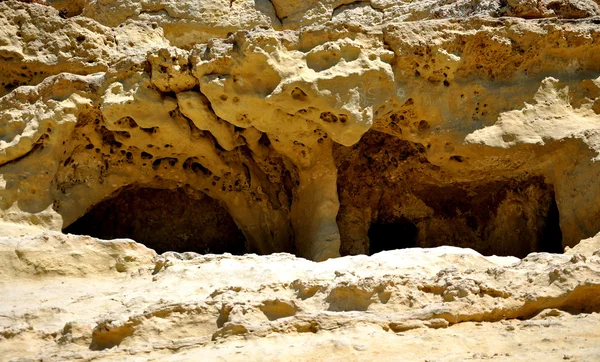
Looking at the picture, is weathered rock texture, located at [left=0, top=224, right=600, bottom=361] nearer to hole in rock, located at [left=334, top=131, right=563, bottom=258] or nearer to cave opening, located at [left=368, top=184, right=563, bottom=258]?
cave opening, located at [left=368, top=184, right=563, bottom=258]

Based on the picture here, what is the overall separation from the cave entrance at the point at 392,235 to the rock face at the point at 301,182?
2 centimetres

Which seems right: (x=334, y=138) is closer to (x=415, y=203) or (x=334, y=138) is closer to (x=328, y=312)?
(x=415, y=203)

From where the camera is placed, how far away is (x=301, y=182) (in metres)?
7.42

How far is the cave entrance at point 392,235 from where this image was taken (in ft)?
26.3

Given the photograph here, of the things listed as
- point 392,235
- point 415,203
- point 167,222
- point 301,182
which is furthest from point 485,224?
point 167,222

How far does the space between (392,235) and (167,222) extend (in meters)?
2.23

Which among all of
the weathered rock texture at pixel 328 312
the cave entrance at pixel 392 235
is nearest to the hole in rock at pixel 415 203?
the cave entrance at pixel 392 235

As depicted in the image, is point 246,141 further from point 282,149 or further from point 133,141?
point 133,141

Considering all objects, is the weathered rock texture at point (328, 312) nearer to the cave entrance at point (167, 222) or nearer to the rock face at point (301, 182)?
the rock face at point (301, 182)

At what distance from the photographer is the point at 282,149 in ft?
23.8

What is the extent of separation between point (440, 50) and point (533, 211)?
1653mm

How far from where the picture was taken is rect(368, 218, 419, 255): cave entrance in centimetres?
802

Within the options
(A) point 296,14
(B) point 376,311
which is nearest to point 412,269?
(B) point 376,311

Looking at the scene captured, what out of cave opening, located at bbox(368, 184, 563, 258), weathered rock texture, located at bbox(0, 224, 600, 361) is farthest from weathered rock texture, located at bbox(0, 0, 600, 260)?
weathered rock texture, located at bbox(0, 224, 600, 361)
